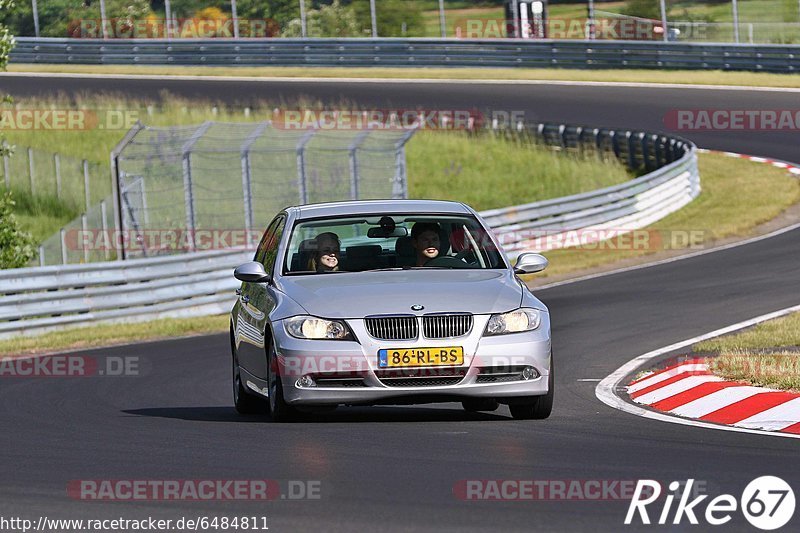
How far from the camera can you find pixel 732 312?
17.2 m

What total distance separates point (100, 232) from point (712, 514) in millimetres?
19574

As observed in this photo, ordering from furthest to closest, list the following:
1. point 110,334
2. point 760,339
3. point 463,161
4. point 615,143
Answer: point 463,161 < point 615,143 < point 110,334 < point 760,339

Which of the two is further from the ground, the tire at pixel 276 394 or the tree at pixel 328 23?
the tree at pixel 328 23

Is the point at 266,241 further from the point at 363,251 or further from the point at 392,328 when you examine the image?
the point at 392,328

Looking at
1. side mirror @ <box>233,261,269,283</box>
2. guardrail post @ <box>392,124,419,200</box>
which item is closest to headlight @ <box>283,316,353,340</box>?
side mirror @ <box>233,261,269,283</box>

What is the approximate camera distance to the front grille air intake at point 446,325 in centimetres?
950

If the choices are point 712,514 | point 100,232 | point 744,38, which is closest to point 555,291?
point 100,232

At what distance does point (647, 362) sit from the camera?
537 inches


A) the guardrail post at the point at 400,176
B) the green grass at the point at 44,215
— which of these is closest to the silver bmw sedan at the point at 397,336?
the guardrail post at the point at 400,176

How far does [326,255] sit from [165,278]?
36.6 feet

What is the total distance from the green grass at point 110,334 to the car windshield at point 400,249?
27.9 ft

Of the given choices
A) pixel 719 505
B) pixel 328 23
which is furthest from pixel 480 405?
pixel 328 23

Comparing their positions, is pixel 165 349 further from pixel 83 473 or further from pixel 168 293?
pixel 83 473

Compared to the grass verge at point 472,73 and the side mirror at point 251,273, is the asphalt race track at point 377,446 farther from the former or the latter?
the grass verge at point 472,73
